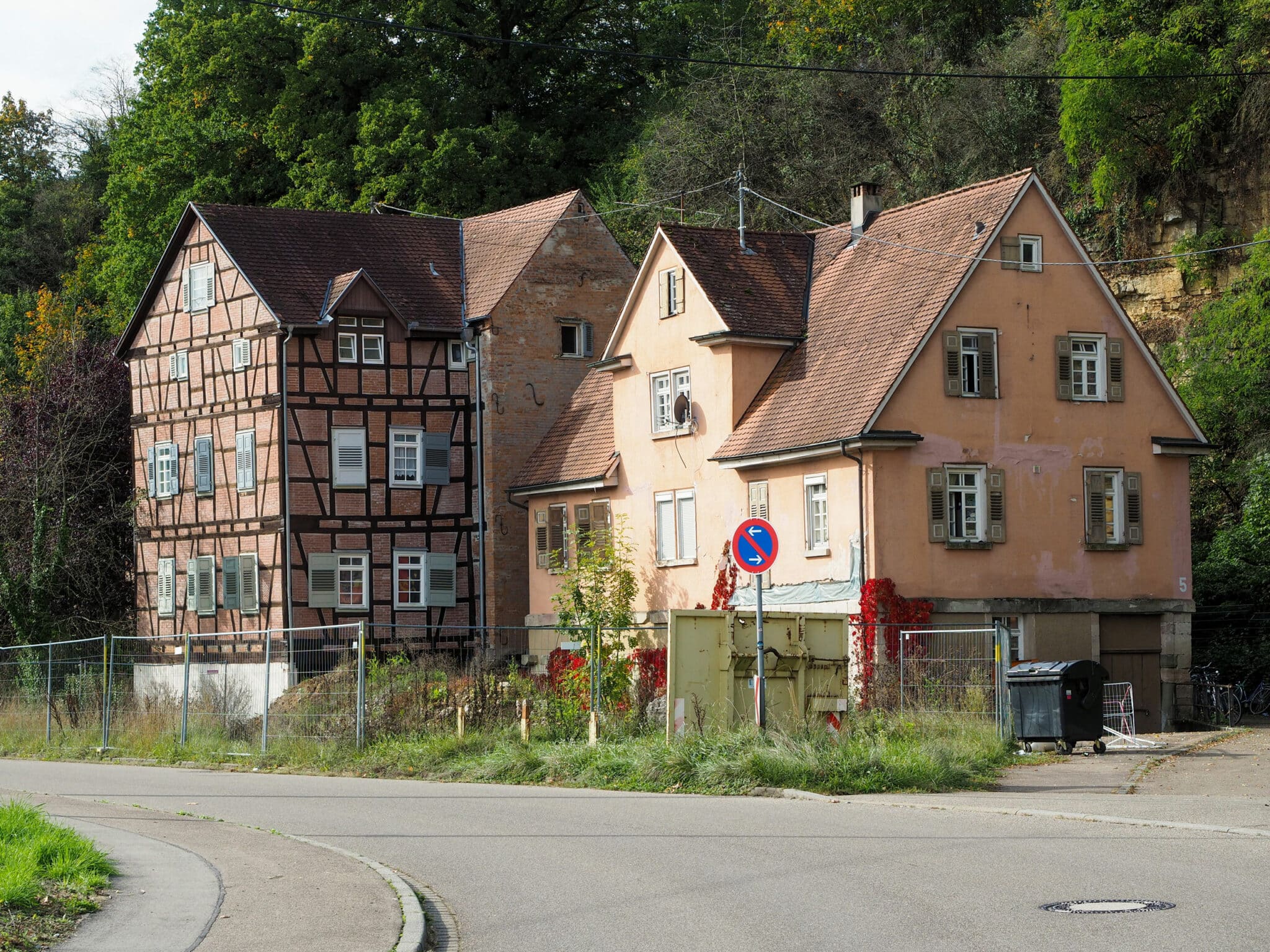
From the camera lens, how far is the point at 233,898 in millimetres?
11883

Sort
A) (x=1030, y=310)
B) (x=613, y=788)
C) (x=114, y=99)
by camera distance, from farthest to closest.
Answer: (x=114, y=99) < (x=1030, y=310) < (x=613, y=788)

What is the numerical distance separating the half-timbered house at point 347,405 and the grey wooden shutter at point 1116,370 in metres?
15.6

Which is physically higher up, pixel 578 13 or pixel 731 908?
pixel 578 13

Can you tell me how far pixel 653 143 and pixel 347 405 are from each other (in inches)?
690

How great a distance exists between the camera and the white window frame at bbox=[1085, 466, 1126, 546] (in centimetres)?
3438

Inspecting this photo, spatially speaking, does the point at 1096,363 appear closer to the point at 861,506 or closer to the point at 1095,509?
the point at 1095,509

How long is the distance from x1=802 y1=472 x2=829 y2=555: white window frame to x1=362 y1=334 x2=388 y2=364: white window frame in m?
14.1

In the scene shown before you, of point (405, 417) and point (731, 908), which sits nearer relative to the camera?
point (731, 908)

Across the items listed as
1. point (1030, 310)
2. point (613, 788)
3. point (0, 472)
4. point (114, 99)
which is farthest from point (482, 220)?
point (114, 99)

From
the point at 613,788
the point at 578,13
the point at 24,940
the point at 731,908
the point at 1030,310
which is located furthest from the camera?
the point at 578,13

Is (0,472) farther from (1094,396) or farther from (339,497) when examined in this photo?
(1094,396)

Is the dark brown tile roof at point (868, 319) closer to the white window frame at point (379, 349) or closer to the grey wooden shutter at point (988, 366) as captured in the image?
the grey wooden shutter at point (988, 366)

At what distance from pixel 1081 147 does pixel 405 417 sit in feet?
58.8

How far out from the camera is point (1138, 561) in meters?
34.6
